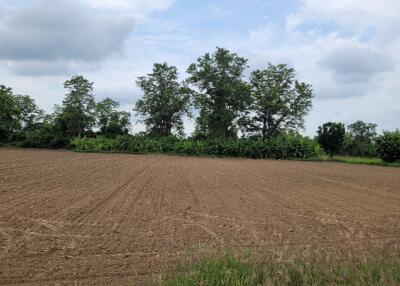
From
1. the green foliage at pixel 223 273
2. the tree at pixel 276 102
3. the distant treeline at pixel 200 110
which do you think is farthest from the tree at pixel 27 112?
the green foliage at pixel 223 273

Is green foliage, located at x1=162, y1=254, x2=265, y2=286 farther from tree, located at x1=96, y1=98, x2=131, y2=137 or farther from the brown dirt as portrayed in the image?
tree, located at x1=96, y1=98, x2=131, y2=137

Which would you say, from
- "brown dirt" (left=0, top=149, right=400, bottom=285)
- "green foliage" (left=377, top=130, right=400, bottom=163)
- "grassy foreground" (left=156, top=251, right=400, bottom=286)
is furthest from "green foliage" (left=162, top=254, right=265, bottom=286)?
"green foliage" (left=377, top=130, right=400, bottom=163)

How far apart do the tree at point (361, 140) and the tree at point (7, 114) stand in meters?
57.2

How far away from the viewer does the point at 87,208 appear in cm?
1205

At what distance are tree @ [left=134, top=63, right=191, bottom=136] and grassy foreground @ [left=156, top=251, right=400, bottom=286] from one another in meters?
60.6

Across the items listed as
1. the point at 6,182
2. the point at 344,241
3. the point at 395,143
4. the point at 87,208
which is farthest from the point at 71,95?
the point at 344,241

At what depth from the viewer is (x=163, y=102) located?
6569 centimetres

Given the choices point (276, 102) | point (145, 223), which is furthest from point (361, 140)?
point (145, 223)

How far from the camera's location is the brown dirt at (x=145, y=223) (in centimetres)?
693

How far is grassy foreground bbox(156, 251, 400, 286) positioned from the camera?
16.7 ft

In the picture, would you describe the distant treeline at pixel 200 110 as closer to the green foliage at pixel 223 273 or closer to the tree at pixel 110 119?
the tree at pixel 110 119

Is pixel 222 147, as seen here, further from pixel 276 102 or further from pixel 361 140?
pixel 361 140

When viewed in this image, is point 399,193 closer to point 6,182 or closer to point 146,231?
point 146,231

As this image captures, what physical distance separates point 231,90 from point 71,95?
2526cm
